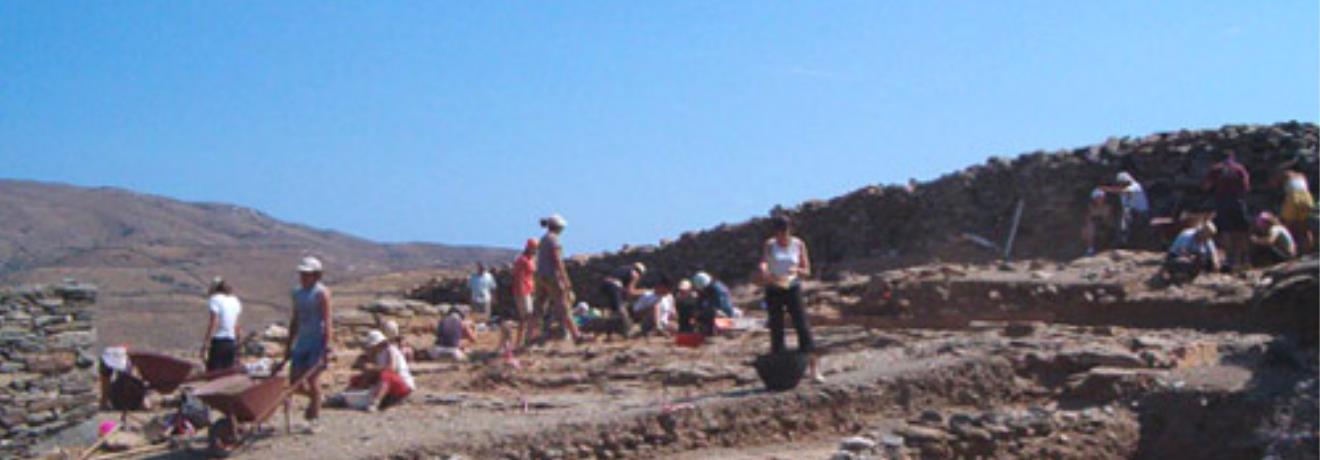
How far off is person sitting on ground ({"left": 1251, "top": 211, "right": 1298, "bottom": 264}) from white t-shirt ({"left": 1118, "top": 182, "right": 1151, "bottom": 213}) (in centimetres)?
284

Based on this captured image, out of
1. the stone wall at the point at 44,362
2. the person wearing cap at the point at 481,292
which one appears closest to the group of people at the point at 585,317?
the stone wall at the point at 44,362

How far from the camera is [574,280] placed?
88.0ft

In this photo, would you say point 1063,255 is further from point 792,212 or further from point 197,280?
point 197,280

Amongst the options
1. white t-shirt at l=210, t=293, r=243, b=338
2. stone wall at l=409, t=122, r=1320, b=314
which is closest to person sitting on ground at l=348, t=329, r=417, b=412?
white t-shirt at l=210, t=293, r=243, b=338

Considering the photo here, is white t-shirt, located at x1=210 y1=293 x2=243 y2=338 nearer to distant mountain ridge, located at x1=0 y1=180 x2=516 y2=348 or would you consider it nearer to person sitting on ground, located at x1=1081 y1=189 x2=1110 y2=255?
person sitting on ground, located at x1=1081 y1=189 x2=1110 y2=255

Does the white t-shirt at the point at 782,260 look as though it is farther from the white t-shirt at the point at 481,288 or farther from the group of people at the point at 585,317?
the white t-shirt at the point at 481,288

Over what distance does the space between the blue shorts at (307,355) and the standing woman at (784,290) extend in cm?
347

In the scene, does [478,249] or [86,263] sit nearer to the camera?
[86,263]

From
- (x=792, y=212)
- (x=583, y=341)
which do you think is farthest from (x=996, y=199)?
(x=583, y=341)

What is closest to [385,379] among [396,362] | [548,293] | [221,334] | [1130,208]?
[396,362]

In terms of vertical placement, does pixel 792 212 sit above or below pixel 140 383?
above

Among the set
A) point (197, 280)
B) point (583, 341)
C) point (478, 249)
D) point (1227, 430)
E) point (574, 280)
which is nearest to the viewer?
point (1227, 430)

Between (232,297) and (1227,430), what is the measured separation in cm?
875

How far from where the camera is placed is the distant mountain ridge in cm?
4509
